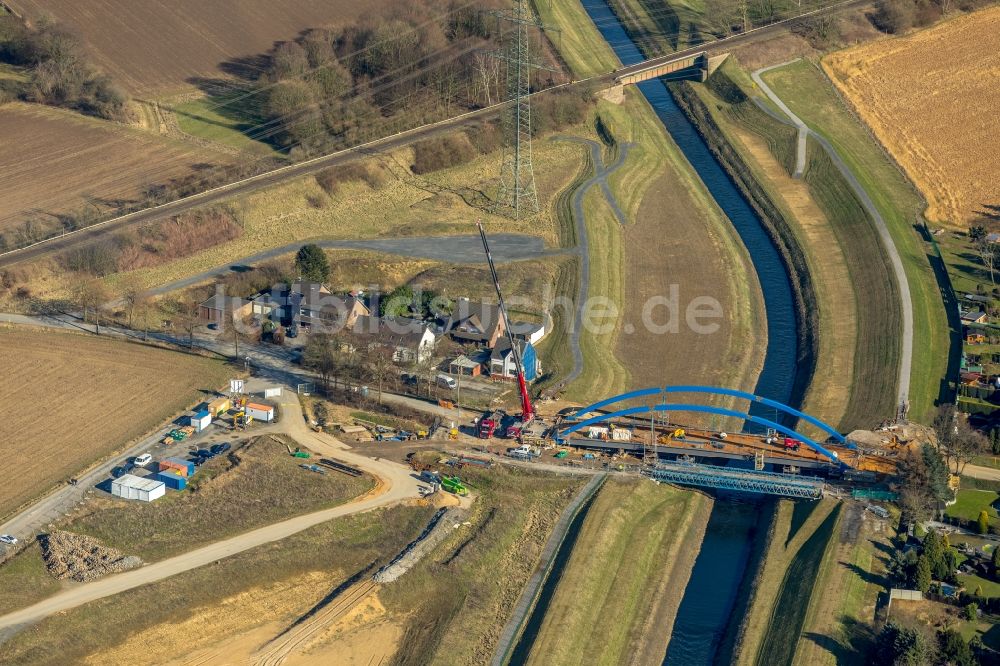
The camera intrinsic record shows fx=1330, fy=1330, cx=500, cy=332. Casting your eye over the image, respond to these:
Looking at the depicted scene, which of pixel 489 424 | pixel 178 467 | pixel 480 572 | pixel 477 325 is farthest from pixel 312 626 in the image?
pixel 477 325

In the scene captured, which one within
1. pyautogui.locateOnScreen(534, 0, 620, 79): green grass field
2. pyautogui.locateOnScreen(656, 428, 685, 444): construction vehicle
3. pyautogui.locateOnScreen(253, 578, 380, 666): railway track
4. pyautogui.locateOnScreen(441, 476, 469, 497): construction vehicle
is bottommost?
pyautogui.locateOnScreen(253, 578, 380, 666): railway track

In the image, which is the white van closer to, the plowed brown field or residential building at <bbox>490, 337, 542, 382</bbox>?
residential building at <bbox>490, 337, 542, 382</bbox>

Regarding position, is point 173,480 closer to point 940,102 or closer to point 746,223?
point 746,223

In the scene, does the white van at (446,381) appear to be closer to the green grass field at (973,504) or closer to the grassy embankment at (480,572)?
the grassy embankment at (480,572)

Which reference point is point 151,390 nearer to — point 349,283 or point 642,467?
point 349,283

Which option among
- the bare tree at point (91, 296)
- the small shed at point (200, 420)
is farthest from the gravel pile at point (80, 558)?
the bare tree at point (91, 296)

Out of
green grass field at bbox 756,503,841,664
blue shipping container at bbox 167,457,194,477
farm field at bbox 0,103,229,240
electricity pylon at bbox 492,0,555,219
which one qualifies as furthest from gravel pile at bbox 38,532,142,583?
electricity pylon at bbox 492,0,555,219

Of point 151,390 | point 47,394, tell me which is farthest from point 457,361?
point 47,394
